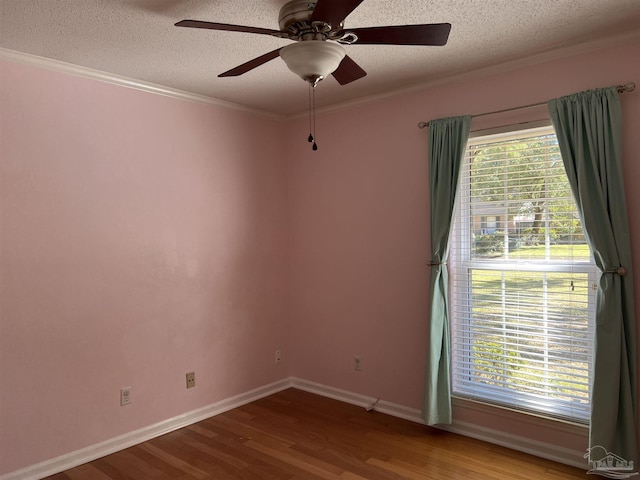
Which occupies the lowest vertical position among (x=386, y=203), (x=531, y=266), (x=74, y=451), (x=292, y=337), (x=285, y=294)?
(x=74, y=451)

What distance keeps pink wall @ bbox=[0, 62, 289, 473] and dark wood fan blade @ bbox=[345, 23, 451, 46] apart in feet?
6.69

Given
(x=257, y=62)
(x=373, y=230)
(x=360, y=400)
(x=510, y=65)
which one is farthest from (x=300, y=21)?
(x=360, y=400)

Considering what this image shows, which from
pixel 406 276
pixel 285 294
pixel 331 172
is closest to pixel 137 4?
pixel 331 172

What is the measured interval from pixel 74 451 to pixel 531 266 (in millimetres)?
3105

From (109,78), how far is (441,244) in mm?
2500

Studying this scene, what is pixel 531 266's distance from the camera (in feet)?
10.1

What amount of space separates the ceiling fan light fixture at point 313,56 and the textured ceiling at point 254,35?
0.38 m

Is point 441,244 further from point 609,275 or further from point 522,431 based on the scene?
point 522,431

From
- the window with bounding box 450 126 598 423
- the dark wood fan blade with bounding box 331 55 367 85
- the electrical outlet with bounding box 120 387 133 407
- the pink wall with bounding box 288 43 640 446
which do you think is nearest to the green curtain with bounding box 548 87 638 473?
the window with bounding box 450 126 598 423

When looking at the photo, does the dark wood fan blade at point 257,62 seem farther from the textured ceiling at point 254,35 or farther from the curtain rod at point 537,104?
the curtain rod at point 537,104

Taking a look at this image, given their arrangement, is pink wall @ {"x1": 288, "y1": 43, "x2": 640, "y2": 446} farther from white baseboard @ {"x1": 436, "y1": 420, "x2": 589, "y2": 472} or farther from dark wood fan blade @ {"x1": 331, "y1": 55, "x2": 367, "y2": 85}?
dark wood fan blade @ {"x1": 331, "y1": 55, "x2": 367, "y2": 85}

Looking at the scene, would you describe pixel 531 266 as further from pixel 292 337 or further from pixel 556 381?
pixel 292 337

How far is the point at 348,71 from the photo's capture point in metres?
2.32

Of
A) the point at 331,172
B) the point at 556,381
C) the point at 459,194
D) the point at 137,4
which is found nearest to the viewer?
the point at 137,4
